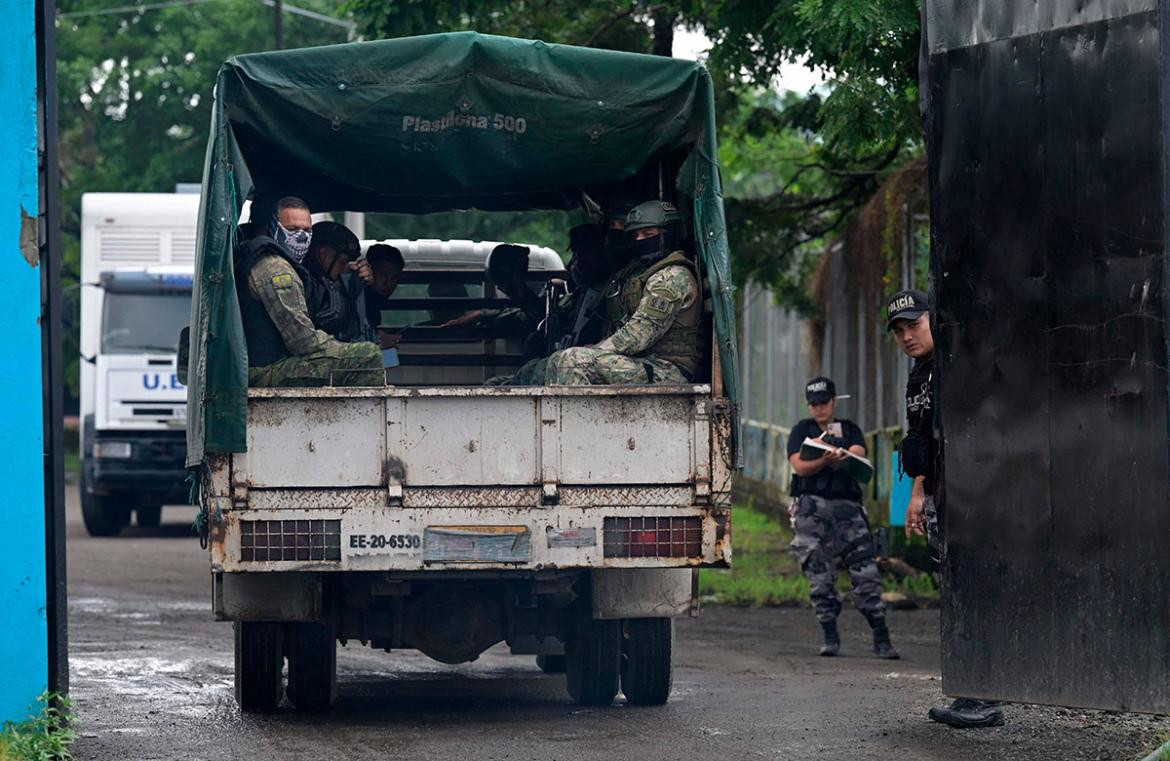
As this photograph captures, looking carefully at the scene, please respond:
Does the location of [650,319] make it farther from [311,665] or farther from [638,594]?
[311,665]

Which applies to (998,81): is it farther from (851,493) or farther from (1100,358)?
(851,493)

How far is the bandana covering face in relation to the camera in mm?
9125

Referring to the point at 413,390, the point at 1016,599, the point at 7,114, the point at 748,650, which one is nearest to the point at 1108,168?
the point at 1016,599

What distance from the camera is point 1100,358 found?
7.44 metres

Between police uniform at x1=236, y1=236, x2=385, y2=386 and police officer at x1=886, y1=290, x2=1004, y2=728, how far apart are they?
2.36 m

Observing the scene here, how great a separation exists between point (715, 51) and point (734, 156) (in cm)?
706

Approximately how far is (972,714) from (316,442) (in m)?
2.97

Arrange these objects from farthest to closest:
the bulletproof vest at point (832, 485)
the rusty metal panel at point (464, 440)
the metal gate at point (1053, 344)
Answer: the bulletproof vest at point (832, 485), the rusty metal panel at point (464, 440), the metal gate at point (1053, 344)

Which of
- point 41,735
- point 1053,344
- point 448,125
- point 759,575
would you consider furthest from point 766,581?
point 41,735

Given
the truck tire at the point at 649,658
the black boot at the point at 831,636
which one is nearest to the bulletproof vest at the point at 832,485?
the black boot at the point at 831,636

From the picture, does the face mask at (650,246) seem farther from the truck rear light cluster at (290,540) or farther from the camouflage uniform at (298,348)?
the truck rear light cluster at (290,540)

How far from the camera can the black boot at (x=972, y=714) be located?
822 centimetres

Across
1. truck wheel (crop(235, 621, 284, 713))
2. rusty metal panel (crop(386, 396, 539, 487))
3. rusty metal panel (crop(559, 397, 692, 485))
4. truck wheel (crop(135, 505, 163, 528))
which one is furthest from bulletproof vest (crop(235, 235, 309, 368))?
truck wheel (crop(135, 505, 163, 528))

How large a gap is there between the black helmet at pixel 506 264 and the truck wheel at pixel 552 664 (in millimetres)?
2147
